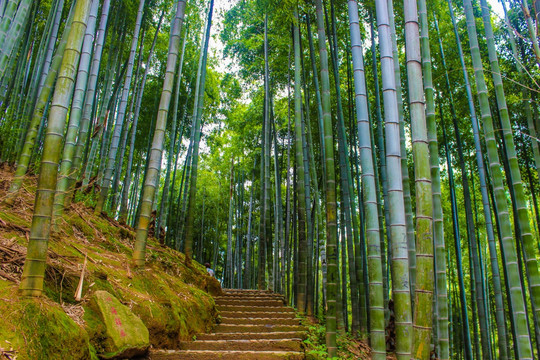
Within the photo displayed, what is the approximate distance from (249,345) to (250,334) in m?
0.42

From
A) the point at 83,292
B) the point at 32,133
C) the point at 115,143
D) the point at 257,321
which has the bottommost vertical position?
the point at 257,321

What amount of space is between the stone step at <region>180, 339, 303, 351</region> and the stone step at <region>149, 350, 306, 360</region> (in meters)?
0.16

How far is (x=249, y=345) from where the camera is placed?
296cm

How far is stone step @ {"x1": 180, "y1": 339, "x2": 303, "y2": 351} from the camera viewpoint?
9.25ft

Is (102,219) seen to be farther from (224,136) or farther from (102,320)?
(224,136)

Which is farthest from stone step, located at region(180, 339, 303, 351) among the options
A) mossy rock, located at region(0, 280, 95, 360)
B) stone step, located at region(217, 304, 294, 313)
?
stone step, located at region(217, 304, 294, 313)

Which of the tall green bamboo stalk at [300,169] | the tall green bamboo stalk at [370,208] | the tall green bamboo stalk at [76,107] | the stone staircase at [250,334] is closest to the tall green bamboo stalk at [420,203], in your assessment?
the tall green bamboo stalk at [370,208]

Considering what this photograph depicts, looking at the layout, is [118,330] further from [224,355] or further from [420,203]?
[420,203]

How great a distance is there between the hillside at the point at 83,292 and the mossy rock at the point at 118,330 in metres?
0.03

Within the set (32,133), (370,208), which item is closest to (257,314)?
(370,208)

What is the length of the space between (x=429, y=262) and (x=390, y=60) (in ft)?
3.93

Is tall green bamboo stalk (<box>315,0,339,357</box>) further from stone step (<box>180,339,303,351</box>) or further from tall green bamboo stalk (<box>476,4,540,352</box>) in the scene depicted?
tall green bamboo stalk (<box>476,4,540,352</box>)

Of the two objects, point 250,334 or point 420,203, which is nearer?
point 420,203

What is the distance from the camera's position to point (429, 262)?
1644 millimetres
